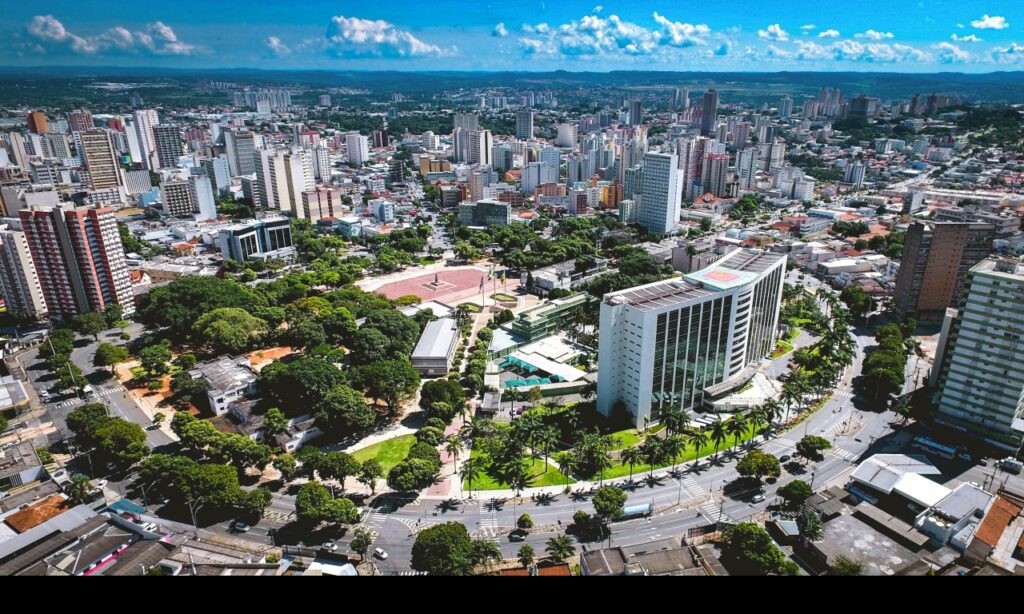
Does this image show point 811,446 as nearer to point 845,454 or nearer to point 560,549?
point 845,454

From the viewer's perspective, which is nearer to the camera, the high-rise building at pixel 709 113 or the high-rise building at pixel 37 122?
the high-rise building at pixel 37 122

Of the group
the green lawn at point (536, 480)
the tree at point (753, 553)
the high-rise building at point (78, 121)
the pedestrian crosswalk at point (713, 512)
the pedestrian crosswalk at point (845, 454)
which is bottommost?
the pedestrian crosswalk at point (845, 454)

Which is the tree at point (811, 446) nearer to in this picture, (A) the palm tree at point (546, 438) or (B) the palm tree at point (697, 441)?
(B) the palm tree at point (697, 441)

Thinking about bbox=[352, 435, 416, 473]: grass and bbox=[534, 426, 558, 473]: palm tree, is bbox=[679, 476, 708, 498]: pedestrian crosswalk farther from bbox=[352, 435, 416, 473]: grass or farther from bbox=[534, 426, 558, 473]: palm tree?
bbox=[352, 435, 416, 473]: grass

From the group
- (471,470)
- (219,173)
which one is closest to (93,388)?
(471,470)

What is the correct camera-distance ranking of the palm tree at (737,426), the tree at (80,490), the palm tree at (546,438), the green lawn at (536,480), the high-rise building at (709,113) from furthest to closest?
1. the high-rise building at (709,113)
2. the palm tree at (737,426)
3. the palm tree at (546,438)
4. the green lawn at (536,480)
5. the tree at (80,490)

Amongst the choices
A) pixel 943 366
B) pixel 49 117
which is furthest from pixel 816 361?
pixel 49 117

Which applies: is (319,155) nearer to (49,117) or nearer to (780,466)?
(49,117)

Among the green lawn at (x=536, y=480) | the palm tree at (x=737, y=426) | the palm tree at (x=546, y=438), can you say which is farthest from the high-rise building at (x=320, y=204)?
the palm tree at (x=737, y=426)
